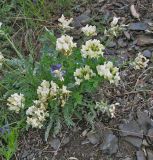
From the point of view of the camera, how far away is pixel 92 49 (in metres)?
2.54

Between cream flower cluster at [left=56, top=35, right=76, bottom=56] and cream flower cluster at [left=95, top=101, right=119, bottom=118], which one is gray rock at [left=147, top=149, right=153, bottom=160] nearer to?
cream flower cluster at [left=95, top=101, right=119, bottom=118]

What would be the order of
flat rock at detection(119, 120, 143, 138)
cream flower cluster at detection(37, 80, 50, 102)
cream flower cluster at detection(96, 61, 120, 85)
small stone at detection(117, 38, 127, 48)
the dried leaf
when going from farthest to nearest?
the dried leaf, small stone at detection(117, 38, 127, 48), flat rock at detection(119, 120, 143, 138), cream flower cluster at detection(37, 80, 50, 102), cream flower cluster at detection(96, 61, 120, 85)

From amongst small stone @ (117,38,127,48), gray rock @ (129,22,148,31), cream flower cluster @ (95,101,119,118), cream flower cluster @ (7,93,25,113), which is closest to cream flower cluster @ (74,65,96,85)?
cream flower cluster @ (95,101,119,118)

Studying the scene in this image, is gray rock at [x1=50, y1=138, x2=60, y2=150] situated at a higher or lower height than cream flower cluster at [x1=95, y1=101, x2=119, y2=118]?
lower

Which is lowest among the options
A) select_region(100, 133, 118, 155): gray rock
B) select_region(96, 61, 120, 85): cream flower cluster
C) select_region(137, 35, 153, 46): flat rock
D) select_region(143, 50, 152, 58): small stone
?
select_region(100, 133, 118, 155): gray rock

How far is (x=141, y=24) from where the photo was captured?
3332 millimetres

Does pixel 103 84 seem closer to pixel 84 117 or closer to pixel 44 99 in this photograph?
pixel 84 117

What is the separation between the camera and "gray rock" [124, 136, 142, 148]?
2.70m

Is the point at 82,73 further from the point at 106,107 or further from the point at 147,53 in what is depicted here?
the point at 147,53

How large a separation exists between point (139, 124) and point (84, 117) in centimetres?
34

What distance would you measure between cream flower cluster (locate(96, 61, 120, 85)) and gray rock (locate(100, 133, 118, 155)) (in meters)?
0.41

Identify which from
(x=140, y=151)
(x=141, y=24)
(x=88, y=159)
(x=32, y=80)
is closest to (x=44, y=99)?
(x=32, y=80)

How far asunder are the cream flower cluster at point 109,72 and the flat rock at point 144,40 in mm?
746

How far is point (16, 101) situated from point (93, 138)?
0.53 meters
